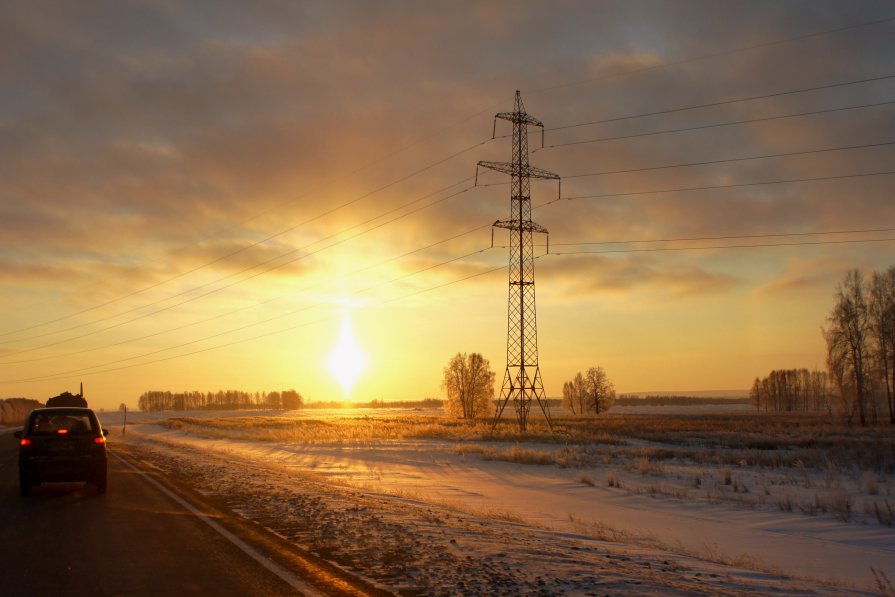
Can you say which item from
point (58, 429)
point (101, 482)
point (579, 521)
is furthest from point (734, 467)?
point (58, 429)

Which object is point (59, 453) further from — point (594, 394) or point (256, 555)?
point (594, 394)

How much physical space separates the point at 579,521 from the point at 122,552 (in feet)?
32.0

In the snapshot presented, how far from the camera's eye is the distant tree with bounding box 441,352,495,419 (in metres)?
124

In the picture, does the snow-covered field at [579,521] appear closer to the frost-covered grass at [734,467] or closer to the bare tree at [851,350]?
the frost-covered grass at [734,467]

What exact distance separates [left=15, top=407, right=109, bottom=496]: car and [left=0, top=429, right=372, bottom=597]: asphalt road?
0.65 m

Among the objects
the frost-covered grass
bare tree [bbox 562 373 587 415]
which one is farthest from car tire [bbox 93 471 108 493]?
bare tree [bbox 562 373 587 415]

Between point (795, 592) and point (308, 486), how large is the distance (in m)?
13.4

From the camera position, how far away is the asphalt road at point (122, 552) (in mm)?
7340

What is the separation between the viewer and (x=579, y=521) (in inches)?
596

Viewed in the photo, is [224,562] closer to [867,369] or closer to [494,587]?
[494,587]

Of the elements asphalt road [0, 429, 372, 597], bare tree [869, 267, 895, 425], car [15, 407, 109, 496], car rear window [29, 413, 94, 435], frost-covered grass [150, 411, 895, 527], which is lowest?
frost-covered grass [150, 411, 895, 527]

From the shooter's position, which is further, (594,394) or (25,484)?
(594,394)

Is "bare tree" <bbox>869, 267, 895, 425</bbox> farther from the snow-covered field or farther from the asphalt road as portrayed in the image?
the asphalt road

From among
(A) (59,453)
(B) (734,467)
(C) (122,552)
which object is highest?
(A) (59,453)
